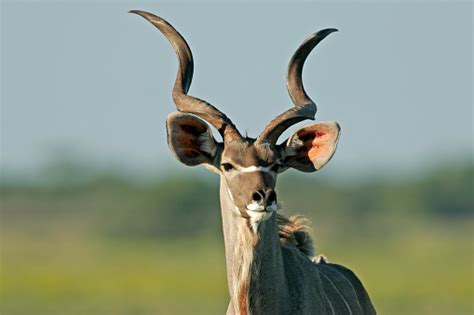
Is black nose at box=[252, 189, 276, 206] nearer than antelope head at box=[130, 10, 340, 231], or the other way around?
black nose at box=[252, 189, 276, 206]

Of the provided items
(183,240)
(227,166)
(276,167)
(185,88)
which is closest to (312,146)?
(276,167)

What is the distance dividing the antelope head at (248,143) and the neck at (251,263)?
0.10 meters

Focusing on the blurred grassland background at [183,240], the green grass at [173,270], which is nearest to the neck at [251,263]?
the blurred grassland background at [183,240]

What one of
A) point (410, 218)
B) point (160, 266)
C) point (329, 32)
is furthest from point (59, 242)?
A: point (329, 32)

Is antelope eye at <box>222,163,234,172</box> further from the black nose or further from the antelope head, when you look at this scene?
the black nose

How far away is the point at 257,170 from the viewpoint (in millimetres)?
11133

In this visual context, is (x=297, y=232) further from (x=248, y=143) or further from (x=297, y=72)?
(x=248, y=143)

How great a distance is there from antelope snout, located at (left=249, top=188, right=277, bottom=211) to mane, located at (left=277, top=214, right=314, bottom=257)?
208 cm

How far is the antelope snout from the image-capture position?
10.9m

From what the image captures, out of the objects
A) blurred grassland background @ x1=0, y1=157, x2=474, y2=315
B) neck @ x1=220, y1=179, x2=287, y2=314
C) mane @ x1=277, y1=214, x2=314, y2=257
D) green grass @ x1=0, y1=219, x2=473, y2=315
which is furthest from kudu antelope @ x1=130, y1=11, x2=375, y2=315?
green grass @ x1=0, y1=219, x2=473, y2=315

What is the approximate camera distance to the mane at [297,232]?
13102mm

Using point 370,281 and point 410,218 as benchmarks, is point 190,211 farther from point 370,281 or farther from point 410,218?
point 370,281

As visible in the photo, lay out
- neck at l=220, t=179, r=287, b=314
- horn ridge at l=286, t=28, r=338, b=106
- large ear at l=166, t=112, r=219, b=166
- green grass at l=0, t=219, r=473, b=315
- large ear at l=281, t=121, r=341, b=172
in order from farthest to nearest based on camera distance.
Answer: green grass at l=0, t=219, r=473, b=315 < horn ridge at l=286, t=28, r=338, b=106 < large ear at l=281, t=121, r=341, b=172 < large ear at l=166, t=112, r=219, b=166 < neck at l=220, t=179, r=287, b=314

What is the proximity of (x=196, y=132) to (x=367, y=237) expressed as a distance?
51.7 m
